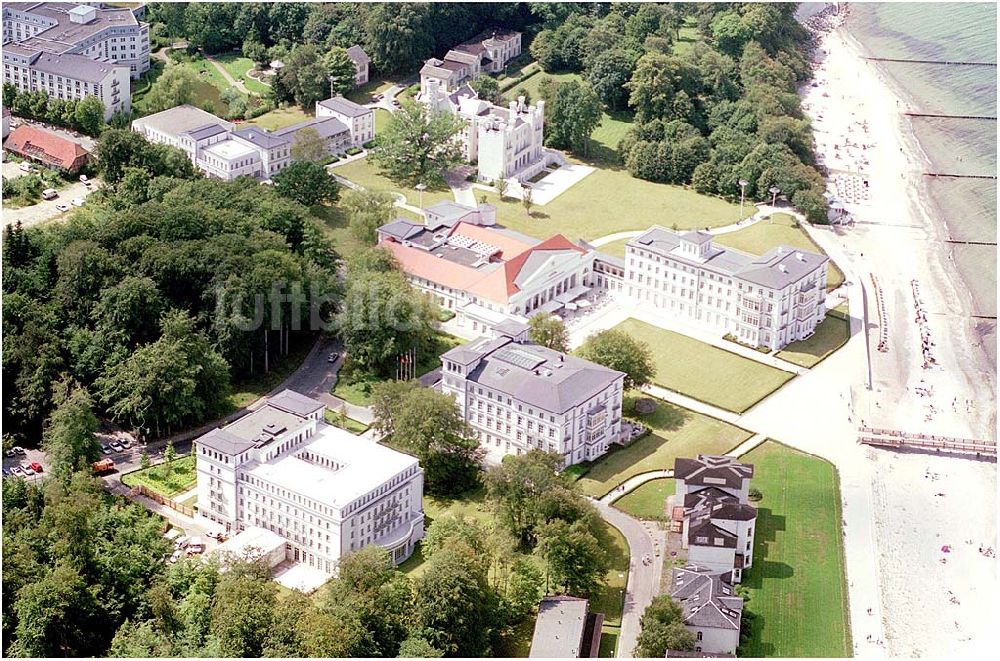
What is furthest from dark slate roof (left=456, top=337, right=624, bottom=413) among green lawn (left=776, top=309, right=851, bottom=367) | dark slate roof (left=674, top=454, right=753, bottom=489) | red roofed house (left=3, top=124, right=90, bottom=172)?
red roofed house (left=3, top=124, right=90, bottom=172)

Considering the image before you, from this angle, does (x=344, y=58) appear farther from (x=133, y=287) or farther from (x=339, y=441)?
(x=339, y=441)

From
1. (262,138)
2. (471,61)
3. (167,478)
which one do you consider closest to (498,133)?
(262,138)

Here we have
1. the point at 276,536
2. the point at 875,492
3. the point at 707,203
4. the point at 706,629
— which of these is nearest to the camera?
the point at 706,629

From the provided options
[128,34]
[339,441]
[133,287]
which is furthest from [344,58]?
[339,441]

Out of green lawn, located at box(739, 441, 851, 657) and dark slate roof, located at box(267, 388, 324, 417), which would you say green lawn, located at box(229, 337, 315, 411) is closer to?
dark slate roof, located at box(267, 388, 324, 417)

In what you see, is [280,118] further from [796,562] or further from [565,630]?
[565,630]

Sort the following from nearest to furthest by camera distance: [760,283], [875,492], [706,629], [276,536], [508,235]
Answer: [706,629]
[276,536]
[875,492]
[760,283]
[508,235]
